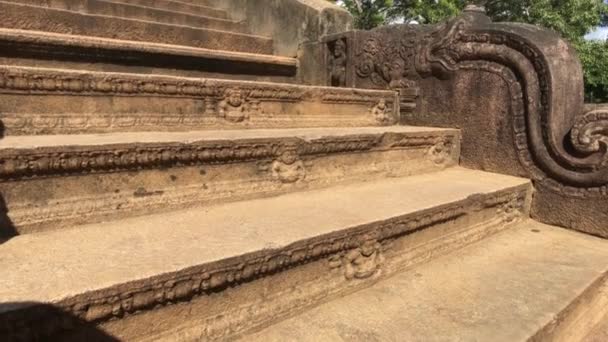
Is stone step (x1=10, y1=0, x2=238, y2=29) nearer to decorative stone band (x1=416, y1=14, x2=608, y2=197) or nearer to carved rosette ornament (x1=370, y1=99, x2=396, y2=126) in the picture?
carved rosette ornament (x1=370, y1=99, x2=396, y2=126)

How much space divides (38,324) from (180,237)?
46 cm

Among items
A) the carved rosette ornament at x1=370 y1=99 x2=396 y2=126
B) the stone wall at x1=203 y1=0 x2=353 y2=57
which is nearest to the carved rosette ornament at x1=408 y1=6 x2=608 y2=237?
the carved rosette ornament at x1=370 y1=99 x2=396 y2=126

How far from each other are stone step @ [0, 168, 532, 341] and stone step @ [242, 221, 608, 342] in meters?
0.08

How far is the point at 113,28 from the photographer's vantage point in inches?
105

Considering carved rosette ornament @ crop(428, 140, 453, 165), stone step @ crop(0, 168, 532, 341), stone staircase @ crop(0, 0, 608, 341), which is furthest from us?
carved rosette ornament @ crop(428, 140, 453, 165)

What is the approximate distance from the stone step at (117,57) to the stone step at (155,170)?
0.80 metres

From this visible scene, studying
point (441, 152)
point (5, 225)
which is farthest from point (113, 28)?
point (441, 152)

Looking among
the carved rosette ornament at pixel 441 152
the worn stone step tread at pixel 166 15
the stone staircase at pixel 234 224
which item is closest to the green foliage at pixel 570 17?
the worn stone step tread at pixel 166 15

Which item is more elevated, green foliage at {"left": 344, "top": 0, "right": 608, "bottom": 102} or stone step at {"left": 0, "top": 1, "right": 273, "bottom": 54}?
green foliage at {"left": 344, "top": 0, "right": 608, "bottom": 102}

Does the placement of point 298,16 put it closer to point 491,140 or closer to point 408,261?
point 491,140

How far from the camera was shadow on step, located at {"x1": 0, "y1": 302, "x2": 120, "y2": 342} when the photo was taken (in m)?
0.85

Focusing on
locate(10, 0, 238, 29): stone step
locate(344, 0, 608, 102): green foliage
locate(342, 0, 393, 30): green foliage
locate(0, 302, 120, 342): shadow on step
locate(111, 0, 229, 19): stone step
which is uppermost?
locate(342, 0, 393, 30): green foliage

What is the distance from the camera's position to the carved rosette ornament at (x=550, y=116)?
2.17 meters

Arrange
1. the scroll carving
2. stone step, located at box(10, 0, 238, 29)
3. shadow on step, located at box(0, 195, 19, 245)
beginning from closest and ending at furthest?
shadow on step, located at box(0, 195, 19, 245)
stone step, located at box(10, 0, 238, 29)
the scroll carving
